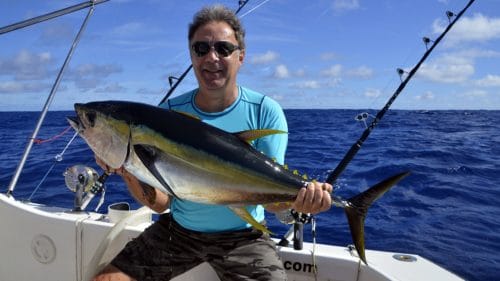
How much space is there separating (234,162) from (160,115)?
45 cm

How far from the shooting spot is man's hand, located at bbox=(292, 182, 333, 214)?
2.23 meters

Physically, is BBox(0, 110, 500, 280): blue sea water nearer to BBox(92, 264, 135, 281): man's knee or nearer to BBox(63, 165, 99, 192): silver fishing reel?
BBox(63, 165, 99, 192): silver fishing reel

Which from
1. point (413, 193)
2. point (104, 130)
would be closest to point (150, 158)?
point (104, 130)

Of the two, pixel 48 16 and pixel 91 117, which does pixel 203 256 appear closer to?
pixel 91 117

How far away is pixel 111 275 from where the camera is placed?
2707 mm

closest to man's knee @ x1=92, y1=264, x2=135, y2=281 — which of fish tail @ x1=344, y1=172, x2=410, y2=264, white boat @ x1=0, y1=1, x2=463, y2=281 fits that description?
white boat @ x1=0, y1=1, x2=463, y2=281

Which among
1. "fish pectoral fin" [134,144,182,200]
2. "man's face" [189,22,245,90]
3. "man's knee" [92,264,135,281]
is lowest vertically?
"man's knee" [92,264,135,281]

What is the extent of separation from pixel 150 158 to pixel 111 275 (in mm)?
1070

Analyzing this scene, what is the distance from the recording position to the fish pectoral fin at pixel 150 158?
204cm

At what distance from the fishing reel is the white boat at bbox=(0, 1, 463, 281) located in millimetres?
Result: 117

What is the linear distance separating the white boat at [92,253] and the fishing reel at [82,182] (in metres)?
0.12

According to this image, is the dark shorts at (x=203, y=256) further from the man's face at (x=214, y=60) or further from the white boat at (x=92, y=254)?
the man's face at (x=214, y=60)

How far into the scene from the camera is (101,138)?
217cm

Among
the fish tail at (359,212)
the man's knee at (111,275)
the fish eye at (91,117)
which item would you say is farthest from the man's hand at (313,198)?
the man's knee at (111,275)
